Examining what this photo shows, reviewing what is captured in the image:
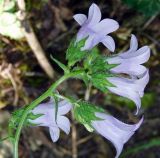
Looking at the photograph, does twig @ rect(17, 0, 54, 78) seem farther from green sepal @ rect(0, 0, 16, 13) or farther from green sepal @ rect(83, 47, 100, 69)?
green sepal @ rect(83, 47, 100, 69)

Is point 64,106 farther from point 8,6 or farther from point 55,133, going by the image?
point 8,6

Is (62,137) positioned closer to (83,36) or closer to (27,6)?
(27,6)

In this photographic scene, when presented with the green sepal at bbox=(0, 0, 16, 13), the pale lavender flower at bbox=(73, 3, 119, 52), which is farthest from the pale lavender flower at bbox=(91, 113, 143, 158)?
the green sepal at bbox=(0, 0, 16, 13)

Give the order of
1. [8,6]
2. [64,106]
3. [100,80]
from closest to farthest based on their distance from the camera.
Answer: [100,80], [64,106], [8,6]

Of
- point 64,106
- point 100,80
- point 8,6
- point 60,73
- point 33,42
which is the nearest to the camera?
point 100,80

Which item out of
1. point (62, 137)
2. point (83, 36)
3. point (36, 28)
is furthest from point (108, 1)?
point (83, 36)

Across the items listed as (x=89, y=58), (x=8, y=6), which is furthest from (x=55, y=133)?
(x=8, y=6)
